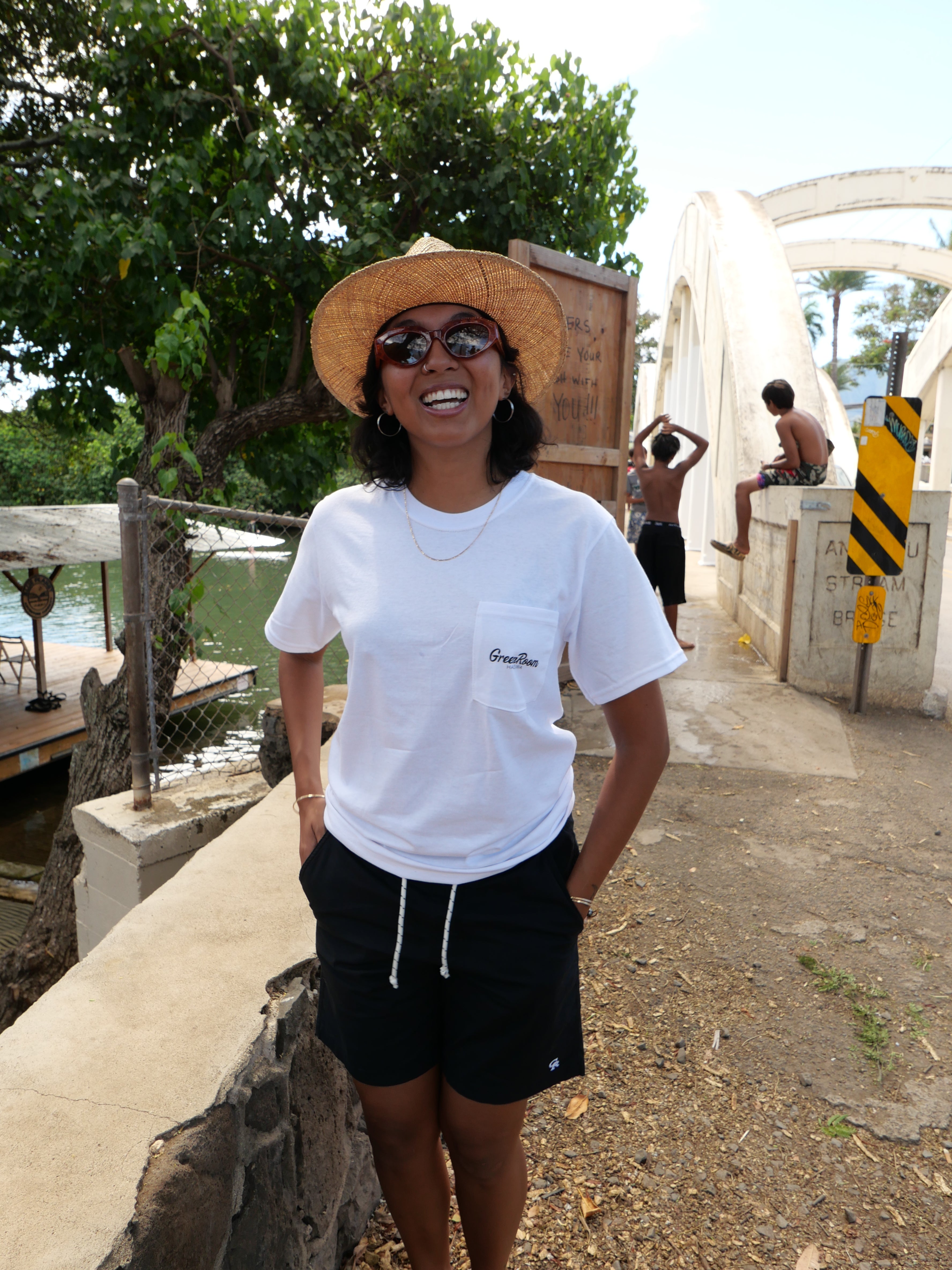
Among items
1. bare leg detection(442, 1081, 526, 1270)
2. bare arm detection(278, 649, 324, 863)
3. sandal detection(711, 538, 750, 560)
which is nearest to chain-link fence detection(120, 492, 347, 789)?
bare arm detection(278, 649, 324, 863)

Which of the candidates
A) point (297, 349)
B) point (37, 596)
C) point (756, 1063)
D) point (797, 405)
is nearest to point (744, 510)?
point (797, 405)

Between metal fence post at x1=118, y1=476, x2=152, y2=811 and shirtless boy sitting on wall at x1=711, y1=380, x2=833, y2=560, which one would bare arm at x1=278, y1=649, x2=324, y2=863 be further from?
shirtless boy sitting on wall at x1=711, y1=380, x2=833, y2=560

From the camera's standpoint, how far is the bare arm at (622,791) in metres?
1.49

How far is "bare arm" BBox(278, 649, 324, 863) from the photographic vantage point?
1.76 metres

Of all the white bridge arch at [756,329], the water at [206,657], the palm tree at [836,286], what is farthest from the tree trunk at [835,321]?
the water at [206,657]

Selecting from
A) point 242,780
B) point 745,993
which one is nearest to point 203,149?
point 242,780

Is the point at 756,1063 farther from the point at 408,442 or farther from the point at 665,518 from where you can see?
the point at 665,518

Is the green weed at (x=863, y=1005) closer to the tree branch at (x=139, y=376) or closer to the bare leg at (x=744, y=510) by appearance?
the bare leg at (x=744, y=510)

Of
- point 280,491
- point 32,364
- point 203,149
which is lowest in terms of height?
point 280,491

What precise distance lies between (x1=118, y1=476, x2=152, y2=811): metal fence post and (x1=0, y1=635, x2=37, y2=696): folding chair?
28.4ft

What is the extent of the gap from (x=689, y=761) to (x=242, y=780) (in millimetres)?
2410

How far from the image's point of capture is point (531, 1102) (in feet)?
8.05

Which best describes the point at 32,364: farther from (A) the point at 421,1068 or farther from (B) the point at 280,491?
(A) the point at 421,1068

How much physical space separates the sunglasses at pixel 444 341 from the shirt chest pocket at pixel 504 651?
0.49 m
